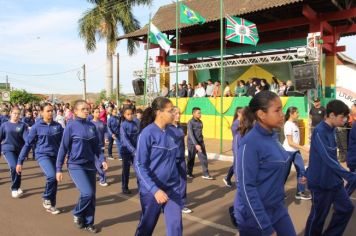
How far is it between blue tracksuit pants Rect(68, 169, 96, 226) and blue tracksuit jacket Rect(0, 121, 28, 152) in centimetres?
312

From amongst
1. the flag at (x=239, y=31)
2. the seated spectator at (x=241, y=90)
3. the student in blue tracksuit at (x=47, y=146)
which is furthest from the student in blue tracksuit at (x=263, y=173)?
the seated spectator at (x=241, y=90)

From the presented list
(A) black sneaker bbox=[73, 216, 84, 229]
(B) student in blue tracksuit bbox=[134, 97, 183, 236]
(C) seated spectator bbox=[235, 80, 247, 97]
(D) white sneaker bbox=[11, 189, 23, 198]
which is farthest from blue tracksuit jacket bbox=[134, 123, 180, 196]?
(C) seated spectator bbox=[235, 80, 247, 97]

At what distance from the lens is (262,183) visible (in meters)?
2.97

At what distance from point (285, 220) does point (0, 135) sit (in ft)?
21.7

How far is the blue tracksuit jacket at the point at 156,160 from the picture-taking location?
3963mm

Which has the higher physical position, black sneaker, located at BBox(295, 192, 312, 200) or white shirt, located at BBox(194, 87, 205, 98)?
white shirt, located at BBox(194, 87, 205, 98)

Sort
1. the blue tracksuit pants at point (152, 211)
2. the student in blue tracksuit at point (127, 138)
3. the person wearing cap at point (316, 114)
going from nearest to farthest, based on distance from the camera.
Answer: the blue tracksuit pants at point (152, 211), the student in blue tracksuit at point (127, 138), the person wearing cap at point (316, 114)

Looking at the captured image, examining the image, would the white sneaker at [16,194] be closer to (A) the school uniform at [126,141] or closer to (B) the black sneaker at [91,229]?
(A) the school uniform at [126,141]

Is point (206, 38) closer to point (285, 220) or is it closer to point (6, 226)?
point (6, 226)

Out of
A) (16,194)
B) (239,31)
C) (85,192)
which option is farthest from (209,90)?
(85,192)

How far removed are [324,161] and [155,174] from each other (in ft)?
5.86

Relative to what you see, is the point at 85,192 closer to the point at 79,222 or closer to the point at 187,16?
the point at 79,222

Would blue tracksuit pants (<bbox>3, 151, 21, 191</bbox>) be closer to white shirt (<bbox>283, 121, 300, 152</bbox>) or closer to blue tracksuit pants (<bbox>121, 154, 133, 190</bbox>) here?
blue tracksuit pants (<bbox>121, 154, 133, 190</bbox>)

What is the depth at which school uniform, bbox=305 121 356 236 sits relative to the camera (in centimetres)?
427
